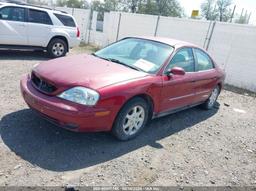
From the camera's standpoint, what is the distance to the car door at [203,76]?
5048 mm

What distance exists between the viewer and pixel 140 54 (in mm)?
4406

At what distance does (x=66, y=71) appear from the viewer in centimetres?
363

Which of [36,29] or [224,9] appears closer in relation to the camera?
[36,29]

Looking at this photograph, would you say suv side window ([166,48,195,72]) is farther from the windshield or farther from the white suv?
the white suv

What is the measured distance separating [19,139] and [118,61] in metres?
1.92

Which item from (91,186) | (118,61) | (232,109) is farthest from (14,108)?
(232,109)

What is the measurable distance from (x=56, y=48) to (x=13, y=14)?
6.06 ft

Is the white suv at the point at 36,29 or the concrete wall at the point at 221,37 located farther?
the concrete wall at the point at 221,37

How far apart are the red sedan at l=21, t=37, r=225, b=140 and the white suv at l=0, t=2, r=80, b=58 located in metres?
4.72

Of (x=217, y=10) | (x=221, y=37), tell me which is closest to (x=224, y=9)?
(x=217, y=10)

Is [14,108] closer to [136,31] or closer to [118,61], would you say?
[118,61]

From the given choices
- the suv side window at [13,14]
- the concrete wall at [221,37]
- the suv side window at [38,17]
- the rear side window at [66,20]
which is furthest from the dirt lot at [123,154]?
the rear side window at [66,20]

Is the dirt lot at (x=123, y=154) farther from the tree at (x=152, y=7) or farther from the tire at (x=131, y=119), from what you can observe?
the tree at (x=152, y=7)

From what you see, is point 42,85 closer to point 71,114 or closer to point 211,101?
point 71,114
